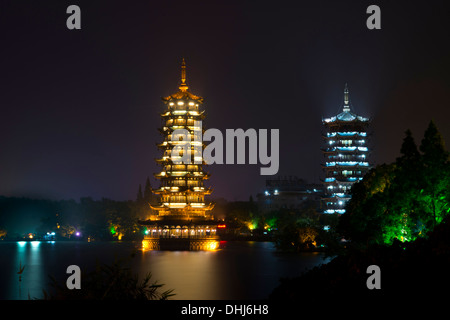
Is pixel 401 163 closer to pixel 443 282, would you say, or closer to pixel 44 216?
pixel 443 282

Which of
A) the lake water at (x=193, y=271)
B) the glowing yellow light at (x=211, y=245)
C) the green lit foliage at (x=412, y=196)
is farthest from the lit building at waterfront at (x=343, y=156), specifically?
the green lit foliage at (x=412, y=196)

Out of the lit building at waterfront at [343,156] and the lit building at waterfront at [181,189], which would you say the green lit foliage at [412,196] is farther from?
the lit building at waterfront at [343,156]

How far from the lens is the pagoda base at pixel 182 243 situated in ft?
Answer: 354

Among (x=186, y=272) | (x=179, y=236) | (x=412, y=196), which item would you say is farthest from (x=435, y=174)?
(x=179, y=236)

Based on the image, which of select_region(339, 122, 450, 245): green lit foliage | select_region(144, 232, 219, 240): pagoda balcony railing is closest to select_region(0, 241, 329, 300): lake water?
select_region(144, 232, 219, 240): pagoda balcony railing

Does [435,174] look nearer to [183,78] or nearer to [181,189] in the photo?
[181,189]

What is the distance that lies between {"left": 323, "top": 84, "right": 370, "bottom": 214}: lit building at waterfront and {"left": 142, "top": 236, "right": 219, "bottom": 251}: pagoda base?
51047 mm

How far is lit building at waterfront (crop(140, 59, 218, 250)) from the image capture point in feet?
356

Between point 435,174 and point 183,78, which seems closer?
point 435,174

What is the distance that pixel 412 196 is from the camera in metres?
49.9

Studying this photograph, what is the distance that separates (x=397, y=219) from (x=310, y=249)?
151 feet

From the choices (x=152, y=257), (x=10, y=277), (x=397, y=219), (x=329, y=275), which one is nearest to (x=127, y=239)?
(x=152, y=257)

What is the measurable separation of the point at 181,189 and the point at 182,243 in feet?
30.9

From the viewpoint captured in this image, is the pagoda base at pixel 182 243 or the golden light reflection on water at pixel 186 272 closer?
the golden light reflection on water at pixel 186 272
